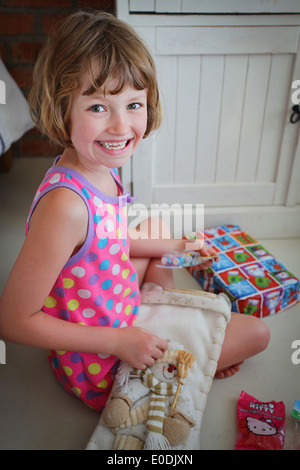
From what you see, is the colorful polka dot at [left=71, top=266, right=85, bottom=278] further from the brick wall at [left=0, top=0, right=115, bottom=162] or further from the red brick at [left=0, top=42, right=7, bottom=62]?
the red brick at [left=0, top=42, right=7, bottom=62]

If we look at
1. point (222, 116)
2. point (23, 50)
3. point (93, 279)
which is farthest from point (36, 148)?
point (93, 279)

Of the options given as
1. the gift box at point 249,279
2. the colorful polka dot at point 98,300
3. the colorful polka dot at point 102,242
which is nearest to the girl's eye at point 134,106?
the colorful polka dot at point 102,242

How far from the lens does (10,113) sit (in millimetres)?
1538

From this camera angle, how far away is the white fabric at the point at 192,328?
72 centimetres

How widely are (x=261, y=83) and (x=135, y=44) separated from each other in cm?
64

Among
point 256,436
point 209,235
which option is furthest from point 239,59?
point 256,436

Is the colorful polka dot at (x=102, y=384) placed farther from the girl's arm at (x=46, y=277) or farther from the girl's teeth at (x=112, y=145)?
the girl's teeth at (x=112, y=145)

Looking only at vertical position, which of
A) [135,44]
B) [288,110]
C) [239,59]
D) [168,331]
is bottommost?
[168,331]

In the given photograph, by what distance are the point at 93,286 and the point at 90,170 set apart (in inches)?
8.3

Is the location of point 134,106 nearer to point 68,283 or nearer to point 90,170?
point 90,170

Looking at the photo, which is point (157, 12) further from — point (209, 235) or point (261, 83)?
point (209, 235)

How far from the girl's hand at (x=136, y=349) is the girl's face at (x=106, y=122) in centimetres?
31
